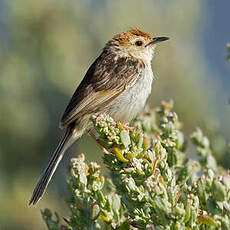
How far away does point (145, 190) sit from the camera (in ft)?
9.23

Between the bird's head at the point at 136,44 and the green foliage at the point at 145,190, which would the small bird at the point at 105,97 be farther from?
the green foliage at the point at 145,190

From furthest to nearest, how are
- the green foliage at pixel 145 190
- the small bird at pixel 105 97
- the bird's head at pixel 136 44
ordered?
1. the bird's head at pixel 136 44
2. the small bird at pixel 105 97
3. the green foliage at pixel 145 190

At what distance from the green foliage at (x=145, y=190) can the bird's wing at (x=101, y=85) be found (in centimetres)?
149

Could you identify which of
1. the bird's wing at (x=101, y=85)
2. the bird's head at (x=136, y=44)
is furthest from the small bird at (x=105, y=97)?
the bird's head at (x=136, y=44)

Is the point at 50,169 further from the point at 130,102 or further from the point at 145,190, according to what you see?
the point at 145,190

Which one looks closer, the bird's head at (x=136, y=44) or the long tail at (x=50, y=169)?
the long tail at (x=50, y=169)

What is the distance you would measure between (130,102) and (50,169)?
116 cm

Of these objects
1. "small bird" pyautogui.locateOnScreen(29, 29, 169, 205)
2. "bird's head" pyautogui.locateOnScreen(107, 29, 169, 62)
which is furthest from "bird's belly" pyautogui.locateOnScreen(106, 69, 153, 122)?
"bird's head" pyautogui.locateOnScreen(107, 29, 169, 62)

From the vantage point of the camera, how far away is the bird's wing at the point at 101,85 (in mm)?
5184

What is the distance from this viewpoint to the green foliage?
2.46 metres

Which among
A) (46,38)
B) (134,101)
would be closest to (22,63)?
(46,38)

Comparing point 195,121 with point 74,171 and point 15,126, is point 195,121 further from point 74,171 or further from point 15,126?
point 74,171

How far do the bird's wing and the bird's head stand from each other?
0.94 ft

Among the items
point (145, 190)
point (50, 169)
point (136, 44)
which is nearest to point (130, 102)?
point (50, 169)
